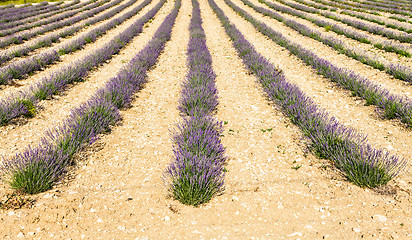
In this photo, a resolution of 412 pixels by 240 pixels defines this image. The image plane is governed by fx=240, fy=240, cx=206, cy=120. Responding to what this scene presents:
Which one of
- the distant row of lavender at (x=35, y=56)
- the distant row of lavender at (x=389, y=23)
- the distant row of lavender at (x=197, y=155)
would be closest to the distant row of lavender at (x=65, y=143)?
the distant row of lavender at (x=197, y=155)

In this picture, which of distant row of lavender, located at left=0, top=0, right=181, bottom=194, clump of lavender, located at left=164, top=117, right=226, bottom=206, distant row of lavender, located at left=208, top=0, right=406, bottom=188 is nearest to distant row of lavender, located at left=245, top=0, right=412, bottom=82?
distant row of lavender, located at left=208, top=0, right=406, bottom=188

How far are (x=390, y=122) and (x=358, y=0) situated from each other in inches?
1215

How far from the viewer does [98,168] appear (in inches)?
146

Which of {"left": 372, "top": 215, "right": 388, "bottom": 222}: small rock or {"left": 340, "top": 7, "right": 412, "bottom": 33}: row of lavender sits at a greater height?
{"left": 340, "top": 7, "right": 412, "bottom": 33}: row of lavender

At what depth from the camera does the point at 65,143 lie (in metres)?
3.73

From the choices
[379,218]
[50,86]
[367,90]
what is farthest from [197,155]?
[50,86]

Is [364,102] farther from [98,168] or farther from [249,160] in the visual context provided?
[98,168]

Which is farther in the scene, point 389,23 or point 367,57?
point 389,23

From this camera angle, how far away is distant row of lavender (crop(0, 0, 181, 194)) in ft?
10.1

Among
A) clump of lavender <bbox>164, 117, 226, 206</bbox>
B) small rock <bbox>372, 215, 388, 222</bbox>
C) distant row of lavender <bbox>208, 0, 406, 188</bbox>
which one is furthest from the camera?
distant row of lavender <bbox>208, 0, 406, 188</bbox>

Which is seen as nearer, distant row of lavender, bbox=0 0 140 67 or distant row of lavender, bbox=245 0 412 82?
distant row of lavender, bbox=245 0 412 82

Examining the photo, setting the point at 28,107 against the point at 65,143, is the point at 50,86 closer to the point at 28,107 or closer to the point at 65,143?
the point at 28,107

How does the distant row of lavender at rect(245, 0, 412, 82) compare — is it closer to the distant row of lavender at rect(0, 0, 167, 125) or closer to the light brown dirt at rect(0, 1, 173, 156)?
the light brown dirt at rect(0, 1, 173, 156)

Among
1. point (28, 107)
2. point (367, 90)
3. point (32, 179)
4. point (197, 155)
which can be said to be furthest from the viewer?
point (367, 90)
